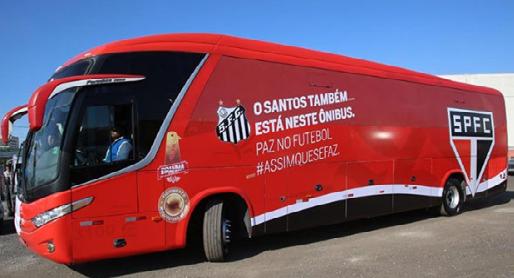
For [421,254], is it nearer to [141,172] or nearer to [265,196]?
[265,196]

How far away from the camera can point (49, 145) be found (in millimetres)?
6652

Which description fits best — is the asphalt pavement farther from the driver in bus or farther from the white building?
the white building

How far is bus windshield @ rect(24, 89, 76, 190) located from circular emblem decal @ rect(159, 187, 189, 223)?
1456 millimetres

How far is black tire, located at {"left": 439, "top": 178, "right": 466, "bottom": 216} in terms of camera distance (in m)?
12.4

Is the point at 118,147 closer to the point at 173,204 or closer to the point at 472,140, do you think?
the point at 173,204

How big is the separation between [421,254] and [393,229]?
267 centimetres

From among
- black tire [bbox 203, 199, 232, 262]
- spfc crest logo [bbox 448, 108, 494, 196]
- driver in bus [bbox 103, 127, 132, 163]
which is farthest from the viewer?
spfc crest logo [bbox 448, 108, 494, 196]

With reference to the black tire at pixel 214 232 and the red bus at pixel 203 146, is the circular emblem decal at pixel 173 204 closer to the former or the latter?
the red bus at pixel 203 146

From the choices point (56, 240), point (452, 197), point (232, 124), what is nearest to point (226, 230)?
point (232, 124)

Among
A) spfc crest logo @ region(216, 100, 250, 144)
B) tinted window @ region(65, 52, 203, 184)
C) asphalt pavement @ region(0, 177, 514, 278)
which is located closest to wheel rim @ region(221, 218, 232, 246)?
asphalt pavement @ region(0, 177, 514, 278)

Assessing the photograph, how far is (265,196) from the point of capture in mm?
8172

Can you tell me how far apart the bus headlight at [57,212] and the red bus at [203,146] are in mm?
19

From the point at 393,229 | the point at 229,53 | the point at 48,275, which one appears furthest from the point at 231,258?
the point at 393,229

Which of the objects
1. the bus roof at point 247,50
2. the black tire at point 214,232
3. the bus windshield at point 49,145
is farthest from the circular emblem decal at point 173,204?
the bus roof at point 247,50
